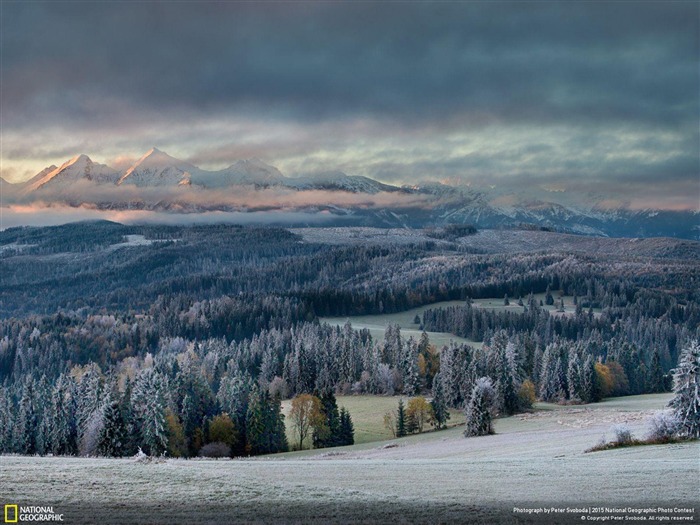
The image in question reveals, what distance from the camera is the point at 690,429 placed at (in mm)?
72062

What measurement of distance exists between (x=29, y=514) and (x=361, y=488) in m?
19.9

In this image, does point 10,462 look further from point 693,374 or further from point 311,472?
point 693,374

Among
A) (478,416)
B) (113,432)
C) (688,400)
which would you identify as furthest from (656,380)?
(113,432)

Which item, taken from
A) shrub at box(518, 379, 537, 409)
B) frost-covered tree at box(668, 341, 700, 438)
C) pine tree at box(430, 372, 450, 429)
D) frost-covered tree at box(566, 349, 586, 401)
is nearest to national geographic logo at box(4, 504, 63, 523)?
frost-covered tree at box(668, 341, 700, 438)

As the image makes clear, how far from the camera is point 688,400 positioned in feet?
236

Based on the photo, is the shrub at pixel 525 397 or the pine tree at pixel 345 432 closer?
the pine tree at pixel 345 432

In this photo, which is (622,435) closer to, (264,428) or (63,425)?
(264,428)

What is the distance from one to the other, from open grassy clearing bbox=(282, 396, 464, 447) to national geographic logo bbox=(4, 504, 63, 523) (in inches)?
3217

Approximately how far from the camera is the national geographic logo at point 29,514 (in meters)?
34.8

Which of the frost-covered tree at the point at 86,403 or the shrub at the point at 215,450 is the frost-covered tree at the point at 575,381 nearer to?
the shrub at the point at 215,450

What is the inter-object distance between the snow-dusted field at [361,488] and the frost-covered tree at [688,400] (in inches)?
220

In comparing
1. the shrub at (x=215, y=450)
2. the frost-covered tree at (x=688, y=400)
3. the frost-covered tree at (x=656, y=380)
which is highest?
the frost-covered tree at (x=688, y=400)

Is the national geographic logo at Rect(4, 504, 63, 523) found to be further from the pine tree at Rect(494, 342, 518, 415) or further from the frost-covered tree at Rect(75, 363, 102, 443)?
the pine tree at Rect(494, 342, 518, 415)

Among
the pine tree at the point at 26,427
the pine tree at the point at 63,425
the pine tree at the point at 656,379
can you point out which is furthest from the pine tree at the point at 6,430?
the pine tree at the point at 656,379
